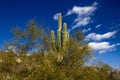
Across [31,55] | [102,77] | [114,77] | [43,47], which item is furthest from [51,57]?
[114,77]

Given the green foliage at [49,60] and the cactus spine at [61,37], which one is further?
the cactus spine at [61,37]

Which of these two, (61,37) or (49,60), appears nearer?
(49,60)

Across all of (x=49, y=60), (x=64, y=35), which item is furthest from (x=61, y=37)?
(x=49, y=60)

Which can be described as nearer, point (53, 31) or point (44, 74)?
point (44, 74)

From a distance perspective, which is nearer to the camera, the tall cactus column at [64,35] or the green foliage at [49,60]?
the green foliage at [49,60]

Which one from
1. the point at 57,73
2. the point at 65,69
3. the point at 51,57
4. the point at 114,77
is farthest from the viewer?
the point at 114,77

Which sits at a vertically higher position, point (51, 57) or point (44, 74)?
point (51, 57)

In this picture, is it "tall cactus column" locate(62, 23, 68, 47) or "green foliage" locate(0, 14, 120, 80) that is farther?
"tall cactus column" locate(62, 23, 68, 47)

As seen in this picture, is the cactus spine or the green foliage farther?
the cactus spine

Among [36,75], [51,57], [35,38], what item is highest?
[35,38]

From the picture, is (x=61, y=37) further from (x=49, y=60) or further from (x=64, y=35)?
(x=49, y=60)

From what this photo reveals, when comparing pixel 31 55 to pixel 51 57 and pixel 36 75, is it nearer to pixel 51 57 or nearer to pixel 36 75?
pixel 51 57

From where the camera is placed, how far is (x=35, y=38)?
27.3 metres

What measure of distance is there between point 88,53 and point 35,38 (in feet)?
18.2
